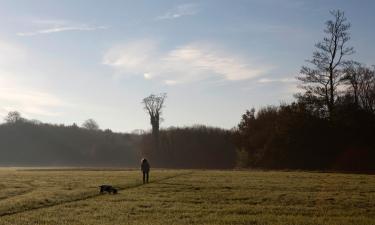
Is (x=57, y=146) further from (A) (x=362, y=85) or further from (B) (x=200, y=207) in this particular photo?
(B) (x=200, y=207)

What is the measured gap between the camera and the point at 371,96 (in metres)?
86.9

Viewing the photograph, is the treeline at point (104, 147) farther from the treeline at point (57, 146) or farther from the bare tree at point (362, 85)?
the bare tree at point (362, 85)

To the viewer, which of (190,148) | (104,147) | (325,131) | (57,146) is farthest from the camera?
(57,146)

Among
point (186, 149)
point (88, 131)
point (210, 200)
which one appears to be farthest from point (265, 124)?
point (88, 131)

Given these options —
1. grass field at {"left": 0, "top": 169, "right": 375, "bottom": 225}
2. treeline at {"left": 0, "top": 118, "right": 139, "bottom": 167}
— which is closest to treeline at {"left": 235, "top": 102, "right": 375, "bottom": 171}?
grass field at {"left": 0, "top": 169, "right": 375, "bottom": 225}

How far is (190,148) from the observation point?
431ft

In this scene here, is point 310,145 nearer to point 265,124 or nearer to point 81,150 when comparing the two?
point 265,124

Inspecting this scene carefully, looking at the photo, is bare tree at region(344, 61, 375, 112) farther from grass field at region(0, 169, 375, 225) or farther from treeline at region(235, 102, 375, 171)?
grass field at region(0, 169, 375, 225)

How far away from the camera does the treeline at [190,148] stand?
125 m

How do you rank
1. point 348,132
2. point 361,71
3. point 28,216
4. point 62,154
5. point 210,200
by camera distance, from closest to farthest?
point 28,216, point 210,200, point 348,132, point 361,71, point 62,154

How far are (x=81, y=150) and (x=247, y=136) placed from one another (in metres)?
92.8

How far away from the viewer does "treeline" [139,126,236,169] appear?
12519cm

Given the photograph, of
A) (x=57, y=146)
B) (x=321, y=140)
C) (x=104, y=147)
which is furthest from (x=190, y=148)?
(x=57, y=146)

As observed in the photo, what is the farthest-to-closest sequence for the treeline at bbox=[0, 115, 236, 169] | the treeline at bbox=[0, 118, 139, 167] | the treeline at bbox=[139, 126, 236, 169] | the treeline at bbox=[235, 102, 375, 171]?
the treeline at bbox=[0, 118, 139, 167], the treeline at bbox=[0, 115, 236, 169], the treeline at bbox=[139, 126, 236, 169], the treeline at bbox=[235, 102, 375, 171]
